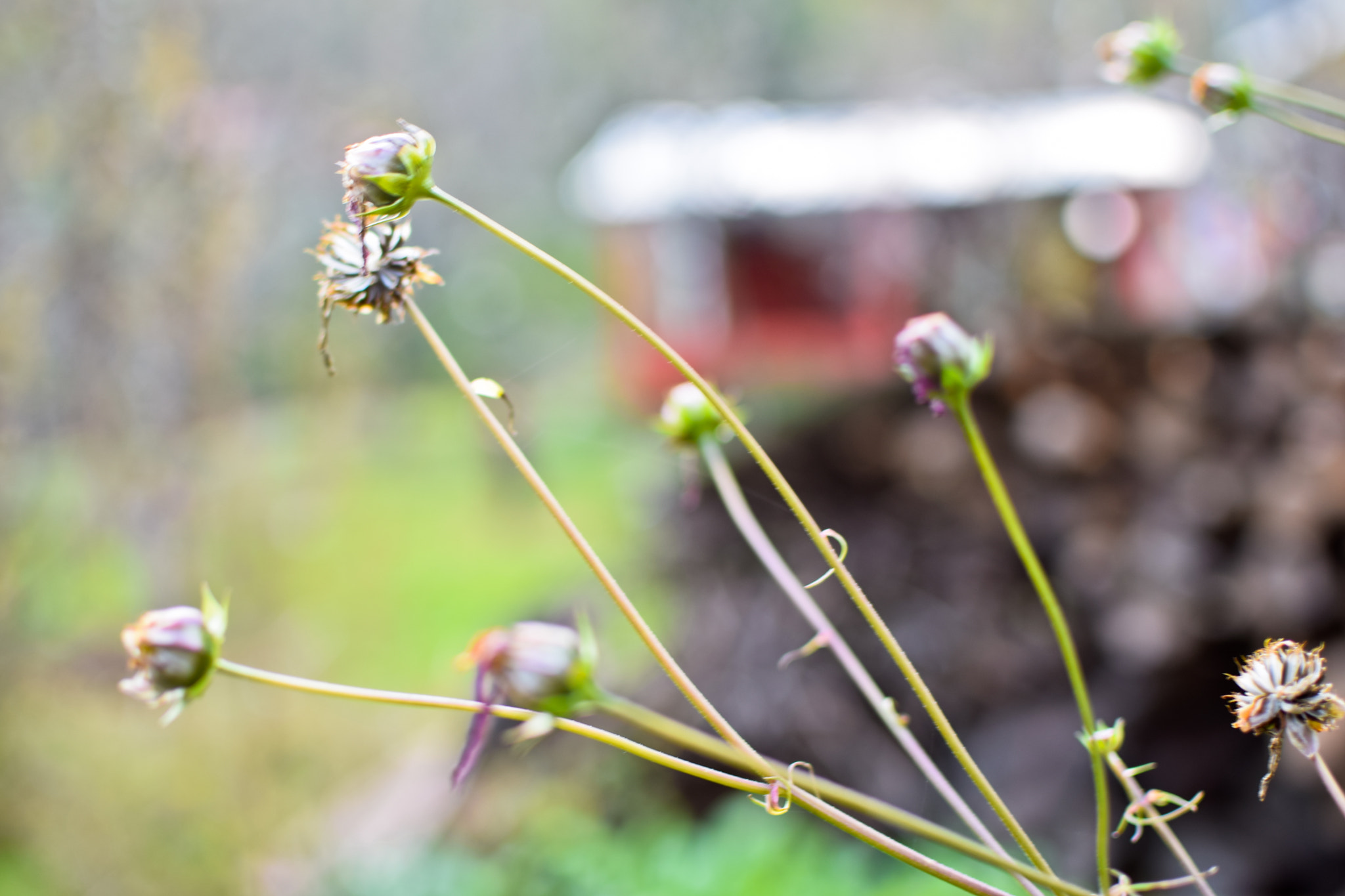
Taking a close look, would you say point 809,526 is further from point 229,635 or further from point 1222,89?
point 229,635

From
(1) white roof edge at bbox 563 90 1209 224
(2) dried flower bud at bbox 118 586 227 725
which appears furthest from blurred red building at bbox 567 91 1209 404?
(2) dried flower bud at bbox 118 586 227 725

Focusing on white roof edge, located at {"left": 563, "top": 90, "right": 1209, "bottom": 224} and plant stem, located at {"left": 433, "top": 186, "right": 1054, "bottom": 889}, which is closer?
plant stem, located at {"left": 433, "top": 186, "right": 1054, "bottom": 889}

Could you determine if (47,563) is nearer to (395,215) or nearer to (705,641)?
(705,641)

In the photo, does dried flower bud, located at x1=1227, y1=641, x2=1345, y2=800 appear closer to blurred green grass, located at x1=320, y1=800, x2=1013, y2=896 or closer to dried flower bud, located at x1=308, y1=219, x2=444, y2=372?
dried flower bud, located at x1=308, y1=219, x2=444, y2=372

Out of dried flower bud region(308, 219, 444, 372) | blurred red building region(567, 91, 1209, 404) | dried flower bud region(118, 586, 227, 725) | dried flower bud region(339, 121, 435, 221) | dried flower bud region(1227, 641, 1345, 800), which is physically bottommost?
dried flower bud region(118, 586, 227, 725)

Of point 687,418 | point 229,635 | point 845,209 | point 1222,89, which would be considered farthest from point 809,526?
point 845,209

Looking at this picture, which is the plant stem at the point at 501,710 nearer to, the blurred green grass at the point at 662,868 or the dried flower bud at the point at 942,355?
the dried flower bud at the point at 942,355
